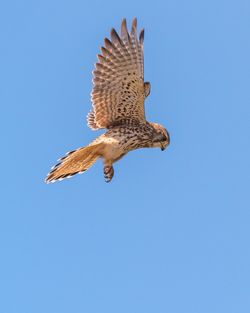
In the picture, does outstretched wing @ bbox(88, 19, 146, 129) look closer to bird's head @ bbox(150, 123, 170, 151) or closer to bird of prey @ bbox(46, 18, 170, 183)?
bird of prey @ bbox(46, 18, 170, 183)

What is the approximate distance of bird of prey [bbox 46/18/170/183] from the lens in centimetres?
1284

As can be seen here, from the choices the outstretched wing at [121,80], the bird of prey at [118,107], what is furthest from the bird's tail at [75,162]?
the outstretched wing at [121,80]

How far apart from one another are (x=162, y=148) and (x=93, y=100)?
1347 mm

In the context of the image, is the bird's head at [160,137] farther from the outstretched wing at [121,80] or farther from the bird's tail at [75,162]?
the bird's tail at [75,162]

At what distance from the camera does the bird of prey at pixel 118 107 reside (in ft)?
42.1

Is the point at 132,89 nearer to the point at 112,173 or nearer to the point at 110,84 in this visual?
the point at 110,84

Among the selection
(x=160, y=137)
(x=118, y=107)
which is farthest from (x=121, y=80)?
(x=160, y=137)

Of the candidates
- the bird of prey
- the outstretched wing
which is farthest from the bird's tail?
the outstretched wing

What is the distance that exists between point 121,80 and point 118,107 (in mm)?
487

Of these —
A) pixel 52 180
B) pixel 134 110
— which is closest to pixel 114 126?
pixel 134 110

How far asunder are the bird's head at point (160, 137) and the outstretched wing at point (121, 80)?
11.2 inches

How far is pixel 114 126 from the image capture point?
13.4m

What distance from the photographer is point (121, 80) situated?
42.5ft

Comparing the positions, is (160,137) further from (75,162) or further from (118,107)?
(75,162)
